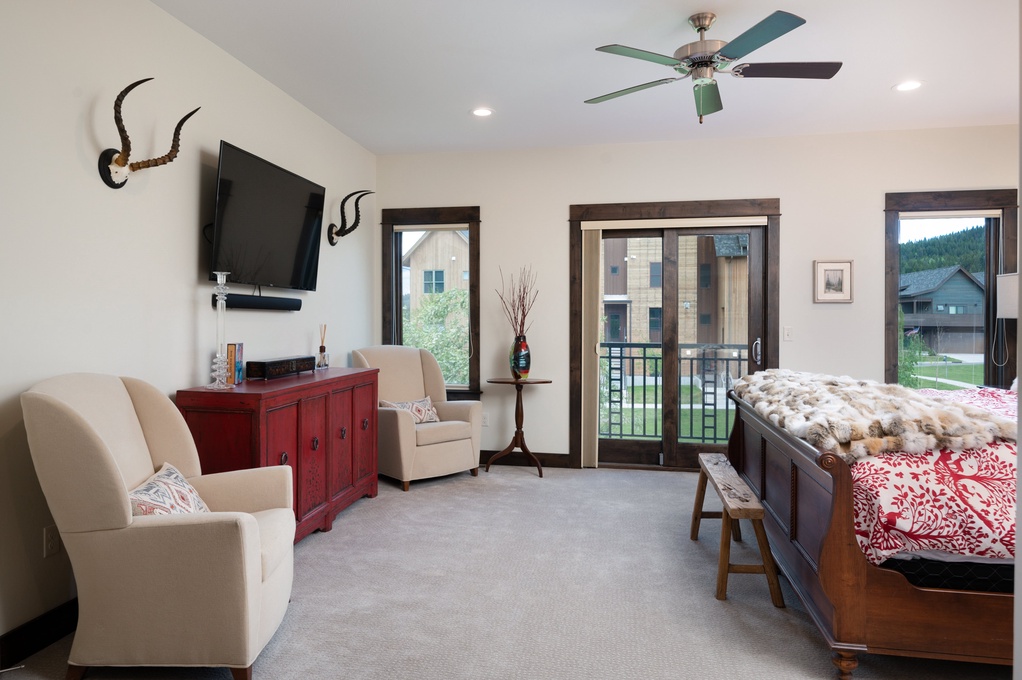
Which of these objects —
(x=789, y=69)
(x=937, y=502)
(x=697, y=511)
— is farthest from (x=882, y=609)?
(x=789, y=69)

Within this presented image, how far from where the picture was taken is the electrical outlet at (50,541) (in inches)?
94.4

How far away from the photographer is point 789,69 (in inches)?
113

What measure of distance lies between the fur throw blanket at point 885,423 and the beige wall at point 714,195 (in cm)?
248

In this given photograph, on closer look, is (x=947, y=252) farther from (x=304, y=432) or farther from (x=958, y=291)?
(x=304, y=432)

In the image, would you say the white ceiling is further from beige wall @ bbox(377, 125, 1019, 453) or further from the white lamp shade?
the white lamp shade

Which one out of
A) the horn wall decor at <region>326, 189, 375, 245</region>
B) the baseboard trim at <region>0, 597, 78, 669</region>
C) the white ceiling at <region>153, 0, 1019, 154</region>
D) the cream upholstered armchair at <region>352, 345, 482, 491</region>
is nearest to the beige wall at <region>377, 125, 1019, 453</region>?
the white ceiling at <region>153, 0, 1019, 154</region>

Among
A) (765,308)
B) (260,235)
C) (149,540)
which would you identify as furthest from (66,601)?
(765,308)

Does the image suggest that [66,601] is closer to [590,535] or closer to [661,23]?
[590,535]

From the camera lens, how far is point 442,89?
12.9 ft

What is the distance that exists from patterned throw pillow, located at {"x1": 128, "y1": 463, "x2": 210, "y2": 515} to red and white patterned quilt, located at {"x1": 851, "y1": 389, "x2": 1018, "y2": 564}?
233 cm

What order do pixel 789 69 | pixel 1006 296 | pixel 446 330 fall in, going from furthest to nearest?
1. pixel 446 330
2. pixel 1006 296
3. pixel 789 69

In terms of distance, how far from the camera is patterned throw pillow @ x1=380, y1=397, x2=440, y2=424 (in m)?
4.77

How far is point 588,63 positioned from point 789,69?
112 centimetres

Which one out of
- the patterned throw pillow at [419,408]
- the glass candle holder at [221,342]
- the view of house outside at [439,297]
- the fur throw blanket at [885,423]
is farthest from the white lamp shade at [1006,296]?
the glass candle holder at [221,342]
